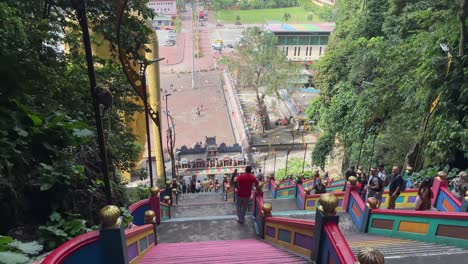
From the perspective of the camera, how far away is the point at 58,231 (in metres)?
4.39

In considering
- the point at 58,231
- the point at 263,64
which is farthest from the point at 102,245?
the point at 263,64

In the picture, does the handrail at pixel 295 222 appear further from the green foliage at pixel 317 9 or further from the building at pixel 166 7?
the building at pixel 166 7

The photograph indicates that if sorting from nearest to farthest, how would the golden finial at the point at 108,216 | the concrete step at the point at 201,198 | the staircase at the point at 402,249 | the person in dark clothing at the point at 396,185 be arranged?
the golden finial at the point at 108,216 → the staircase at the point at 402,249 → the person in dark clothing at the point at 396,185 → the concrete step at the point at 201,198

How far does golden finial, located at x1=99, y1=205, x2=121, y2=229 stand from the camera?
12.7ft

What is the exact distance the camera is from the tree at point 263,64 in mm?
33688

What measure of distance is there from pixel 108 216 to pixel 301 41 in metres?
48.4

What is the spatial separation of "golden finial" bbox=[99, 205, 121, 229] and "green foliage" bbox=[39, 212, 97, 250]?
2.83ft

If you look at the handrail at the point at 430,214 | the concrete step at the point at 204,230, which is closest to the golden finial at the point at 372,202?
the handrail at the point at 430,214

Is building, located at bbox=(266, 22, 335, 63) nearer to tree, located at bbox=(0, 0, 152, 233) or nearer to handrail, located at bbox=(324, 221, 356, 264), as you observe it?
tree, located at bbox=(0, 0, 152, 233)

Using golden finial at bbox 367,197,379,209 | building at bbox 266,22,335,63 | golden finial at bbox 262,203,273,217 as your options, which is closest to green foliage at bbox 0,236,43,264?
golden finial at bbox 262,203,273,217

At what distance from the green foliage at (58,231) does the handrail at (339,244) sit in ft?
9.99

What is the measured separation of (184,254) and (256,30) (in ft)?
102

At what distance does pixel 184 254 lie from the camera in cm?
550

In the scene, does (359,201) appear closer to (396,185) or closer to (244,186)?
(396,185)
